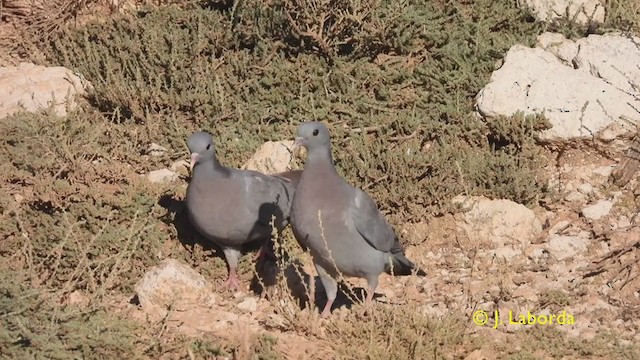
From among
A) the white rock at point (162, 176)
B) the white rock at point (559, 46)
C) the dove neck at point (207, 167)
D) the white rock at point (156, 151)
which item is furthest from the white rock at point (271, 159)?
the white rock at point (559, 46)

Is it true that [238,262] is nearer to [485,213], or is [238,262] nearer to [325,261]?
[325,261]

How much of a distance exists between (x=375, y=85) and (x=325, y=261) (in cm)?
309

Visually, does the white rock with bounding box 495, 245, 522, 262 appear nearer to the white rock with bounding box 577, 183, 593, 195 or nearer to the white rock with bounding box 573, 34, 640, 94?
the white rock with bounding box 577, 183, 593, 195

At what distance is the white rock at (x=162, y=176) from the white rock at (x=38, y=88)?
4.10ft

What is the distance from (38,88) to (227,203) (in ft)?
10.2

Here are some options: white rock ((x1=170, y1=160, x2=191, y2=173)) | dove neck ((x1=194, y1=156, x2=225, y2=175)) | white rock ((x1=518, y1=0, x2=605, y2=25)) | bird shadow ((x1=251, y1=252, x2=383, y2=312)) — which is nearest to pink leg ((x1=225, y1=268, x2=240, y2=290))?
bird shadow ((x1=251, y1=252, x2=383, y2=312))

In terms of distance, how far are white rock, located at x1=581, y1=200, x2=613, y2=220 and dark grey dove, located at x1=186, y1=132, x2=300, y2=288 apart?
2483mm

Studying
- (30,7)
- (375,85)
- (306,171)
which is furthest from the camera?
(30,7)

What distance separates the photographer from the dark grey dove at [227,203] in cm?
722

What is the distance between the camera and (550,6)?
947 cm

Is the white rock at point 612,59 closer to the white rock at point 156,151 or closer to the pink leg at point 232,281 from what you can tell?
the pink leg at point 232,281

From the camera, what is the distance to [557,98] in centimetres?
842

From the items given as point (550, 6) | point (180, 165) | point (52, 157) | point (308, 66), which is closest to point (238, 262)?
point (180, 165)

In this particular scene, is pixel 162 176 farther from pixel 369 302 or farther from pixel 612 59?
pixel 612 59
